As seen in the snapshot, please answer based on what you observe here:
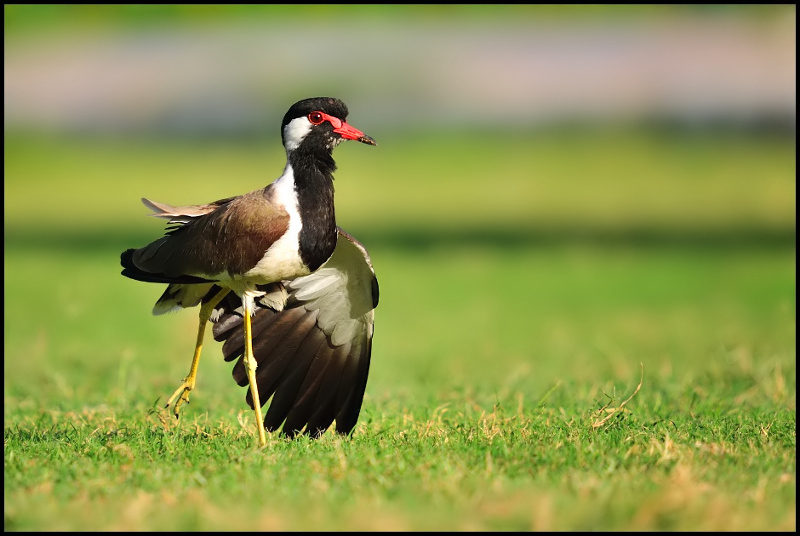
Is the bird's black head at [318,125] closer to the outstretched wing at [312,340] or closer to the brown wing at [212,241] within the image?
the brown wing at [212,241]

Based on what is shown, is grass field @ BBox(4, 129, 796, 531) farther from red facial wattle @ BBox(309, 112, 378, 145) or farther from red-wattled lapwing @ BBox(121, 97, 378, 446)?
red facial wattle @ BBox(309, 112, 378, 145)

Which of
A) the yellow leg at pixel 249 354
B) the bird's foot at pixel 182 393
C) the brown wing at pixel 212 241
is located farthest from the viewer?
the bird's foot at pixel 182 393

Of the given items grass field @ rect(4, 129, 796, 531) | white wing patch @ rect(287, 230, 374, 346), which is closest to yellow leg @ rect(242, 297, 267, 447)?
grass field @ rect(4, 129, 796, 531)

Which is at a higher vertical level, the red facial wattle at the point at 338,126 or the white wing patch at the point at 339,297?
the red facial wattle at the point at 338,126

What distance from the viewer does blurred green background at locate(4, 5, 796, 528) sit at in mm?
9523

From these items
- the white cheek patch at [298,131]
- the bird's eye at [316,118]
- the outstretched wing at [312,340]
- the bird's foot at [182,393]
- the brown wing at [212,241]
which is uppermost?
the bird's eye at [316,118]

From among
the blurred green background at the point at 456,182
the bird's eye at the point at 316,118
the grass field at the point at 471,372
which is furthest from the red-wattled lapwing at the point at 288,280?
the blurred green background at the point at 456,182

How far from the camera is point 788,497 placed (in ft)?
14.4

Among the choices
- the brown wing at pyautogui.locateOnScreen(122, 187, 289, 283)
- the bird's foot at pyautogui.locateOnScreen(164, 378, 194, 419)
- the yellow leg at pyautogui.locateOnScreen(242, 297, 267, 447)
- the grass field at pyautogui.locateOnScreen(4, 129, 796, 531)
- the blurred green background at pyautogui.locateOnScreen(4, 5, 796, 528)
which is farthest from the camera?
the blurred green background at pyautogui.locateOnScreen(4, 5, 796, 528)

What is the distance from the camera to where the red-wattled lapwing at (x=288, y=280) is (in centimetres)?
567

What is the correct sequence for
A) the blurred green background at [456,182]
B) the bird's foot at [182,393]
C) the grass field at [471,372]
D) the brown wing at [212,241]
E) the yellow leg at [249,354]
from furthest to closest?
the blurred green background at [456,182], the bird's foot at [182,393], the yellow leg at [249,354], the brown wing at [212,241], the grass field at [471,372]

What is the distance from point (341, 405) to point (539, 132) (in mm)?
28329

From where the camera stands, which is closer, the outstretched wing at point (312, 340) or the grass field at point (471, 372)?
the grass field at point (471, 372)

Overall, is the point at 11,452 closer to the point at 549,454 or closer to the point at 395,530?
the point at 395,530
